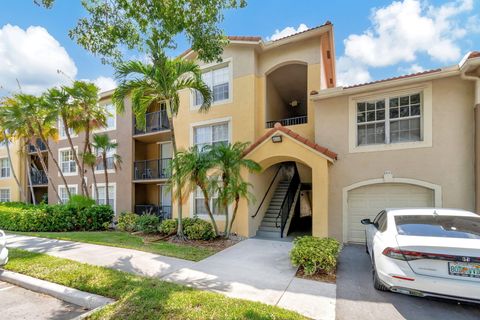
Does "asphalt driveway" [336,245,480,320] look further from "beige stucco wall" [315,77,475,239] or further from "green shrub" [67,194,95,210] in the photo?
"green shrub" [67,194,95,210]

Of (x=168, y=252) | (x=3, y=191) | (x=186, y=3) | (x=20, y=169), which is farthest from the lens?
(x=3, y=191)

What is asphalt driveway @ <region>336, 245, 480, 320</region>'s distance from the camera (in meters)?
4.17

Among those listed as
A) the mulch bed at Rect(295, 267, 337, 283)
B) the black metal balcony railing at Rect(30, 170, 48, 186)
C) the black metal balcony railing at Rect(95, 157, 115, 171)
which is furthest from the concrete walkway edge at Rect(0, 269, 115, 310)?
the black metal balcony railing at Rect(30, 170, 48, 186)

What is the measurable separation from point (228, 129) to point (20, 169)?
23.3 meters

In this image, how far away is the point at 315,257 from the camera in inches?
234

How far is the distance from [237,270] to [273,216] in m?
5.32

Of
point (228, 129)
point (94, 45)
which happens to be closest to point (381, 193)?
point (228, 129)

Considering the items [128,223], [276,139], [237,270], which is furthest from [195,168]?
[128,223]

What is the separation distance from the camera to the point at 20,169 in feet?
74.8

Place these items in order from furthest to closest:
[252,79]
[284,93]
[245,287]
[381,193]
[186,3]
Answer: [284,93], [252,79], [381,193], [186,3], [245,287]

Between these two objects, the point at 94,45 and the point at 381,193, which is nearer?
the point at 94,45

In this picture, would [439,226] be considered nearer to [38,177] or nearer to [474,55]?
[474,55]

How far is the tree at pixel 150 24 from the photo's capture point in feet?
20.9

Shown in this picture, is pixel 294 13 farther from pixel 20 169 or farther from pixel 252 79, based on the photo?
pixel 20 169
